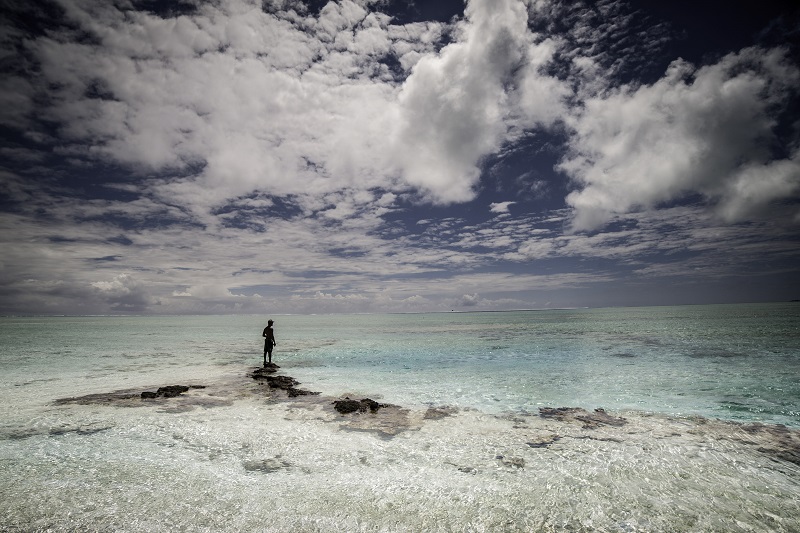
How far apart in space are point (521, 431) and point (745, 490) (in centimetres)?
520

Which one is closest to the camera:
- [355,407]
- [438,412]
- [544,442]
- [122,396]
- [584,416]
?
[544,442]

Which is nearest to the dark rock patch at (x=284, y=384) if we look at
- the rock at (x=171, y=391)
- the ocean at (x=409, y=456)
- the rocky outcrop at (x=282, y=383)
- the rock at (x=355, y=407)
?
the rocky outcrop at (x=282, y=383)

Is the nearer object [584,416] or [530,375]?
[584,416]

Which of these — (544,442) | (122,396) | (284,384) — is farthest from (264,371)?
(544,442)

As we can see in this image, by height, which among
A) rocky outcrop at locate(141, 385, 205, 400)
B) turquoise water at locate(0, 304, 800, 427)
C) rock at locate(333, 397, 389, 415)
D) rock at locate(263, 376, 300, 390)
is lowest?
turquoise water at locate(0, 304, 800, 427)

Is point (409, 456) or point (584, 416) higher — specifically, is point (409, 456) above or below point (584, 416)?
above

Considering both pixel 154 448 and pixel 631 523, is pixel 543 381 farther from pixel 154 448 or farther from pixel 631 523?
pixel 154 448

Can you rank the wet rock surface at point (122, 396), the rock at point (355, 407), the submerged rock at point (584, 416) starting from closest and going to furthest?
the submerged rock at point (584, 416) < the rock at point (355, 407) < the wet rock surface at point (122, 396)

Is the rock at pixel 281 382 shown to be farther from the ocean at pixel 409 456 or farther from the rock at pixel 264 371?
the rock at pixel 264 371

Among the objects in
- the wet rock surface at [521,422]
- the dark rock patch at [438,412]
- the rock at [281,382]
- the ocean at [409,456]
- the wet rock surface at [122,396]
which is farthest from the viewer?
the rock at [281,382]

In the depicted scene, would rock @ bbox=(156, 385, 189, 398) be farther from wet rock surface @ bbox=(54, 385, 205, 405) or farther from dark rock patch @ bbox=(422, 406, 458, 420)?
dark rock patch @ bbox=(422, 406, 458, 420)

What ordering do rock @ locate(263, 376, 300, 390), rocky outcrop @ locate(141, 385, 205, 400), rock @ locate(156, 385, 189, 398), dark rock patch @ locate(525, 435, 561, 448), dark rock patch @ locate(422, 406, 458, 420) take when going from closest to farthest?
dark rock patch @ locate(525, 435, 561, 448), dark rock patch @ locate(422, 406, 458, 420), rocky outcrop @ locate(141, 385, 205, 400), rock @ locate(156, 385, 189, 398), rock @ locate(263, 376, 300, 390)

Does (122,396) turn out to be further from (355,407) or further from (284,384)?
(355,407)

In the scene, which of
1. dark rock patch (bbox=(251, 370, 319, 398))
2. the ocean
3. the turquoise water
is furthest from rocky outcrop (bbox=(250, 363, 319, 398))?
the turquoise water
